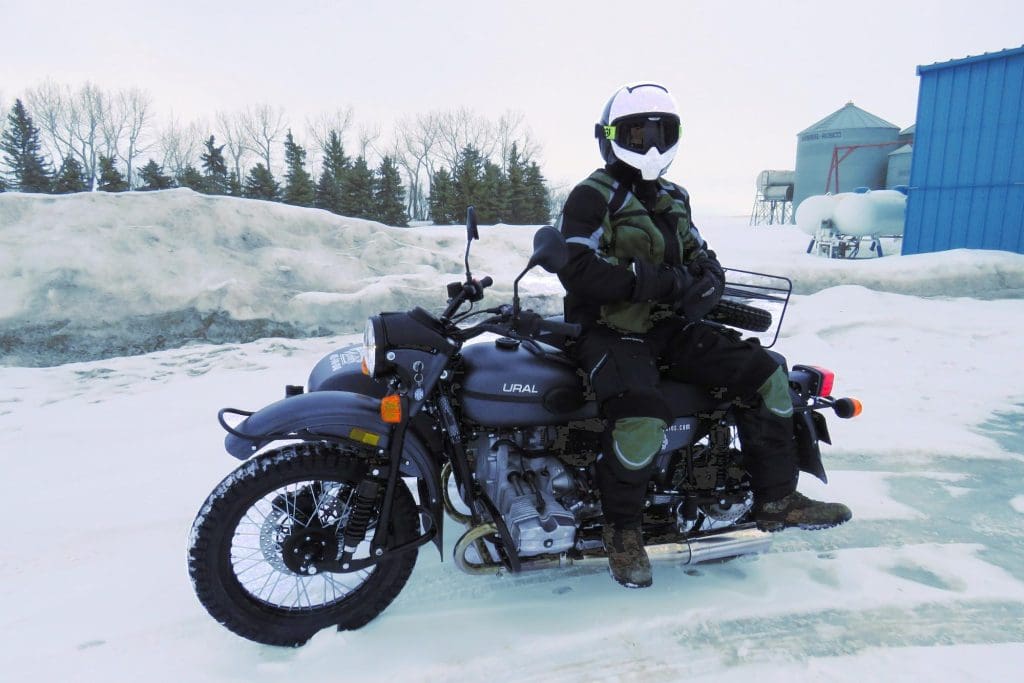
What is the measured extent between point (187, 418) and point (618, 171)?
161 inches

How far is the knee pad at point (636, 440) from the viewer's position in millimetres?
2543

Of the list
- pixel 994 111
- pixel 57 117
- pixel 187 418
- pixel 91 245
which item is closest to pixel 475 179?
pixel 994 111

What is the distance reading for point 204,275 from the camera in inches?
323

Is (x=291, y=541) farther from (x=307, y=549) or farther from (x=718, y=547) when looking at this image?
(x=718, y=547)

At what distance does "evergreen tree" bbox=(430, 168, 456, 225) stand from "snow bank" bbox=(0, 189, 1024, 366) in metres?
21.1

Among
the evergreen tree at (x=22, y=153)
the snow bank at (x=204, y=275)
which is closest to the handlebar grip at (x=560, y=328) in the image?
the snow bank at (x=204, y=275)

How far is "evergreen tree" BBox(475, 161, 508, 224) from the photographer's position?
99.8 ft

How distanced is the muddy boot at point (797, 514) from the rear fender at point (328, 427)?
159 cm

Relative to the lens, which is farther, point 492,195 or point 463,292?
point 492,195

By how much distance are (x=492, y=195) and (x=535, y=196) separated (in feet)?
10.2

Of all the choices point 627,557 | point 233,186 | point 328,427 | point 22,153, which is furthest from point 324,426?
point 22,153

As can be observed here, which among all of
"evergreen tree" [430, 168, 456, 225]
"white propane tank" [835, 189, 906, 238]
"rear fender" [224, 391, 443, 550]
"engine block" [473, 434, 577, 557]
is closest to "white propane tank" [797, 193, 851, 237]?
"white propane tank" [835, 189, 906, 238]

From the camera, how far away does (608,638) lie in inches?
99.7

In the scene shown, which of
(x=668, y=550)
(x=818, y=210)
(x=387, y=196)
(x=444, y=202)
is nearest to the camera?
(x=668, y=550)
